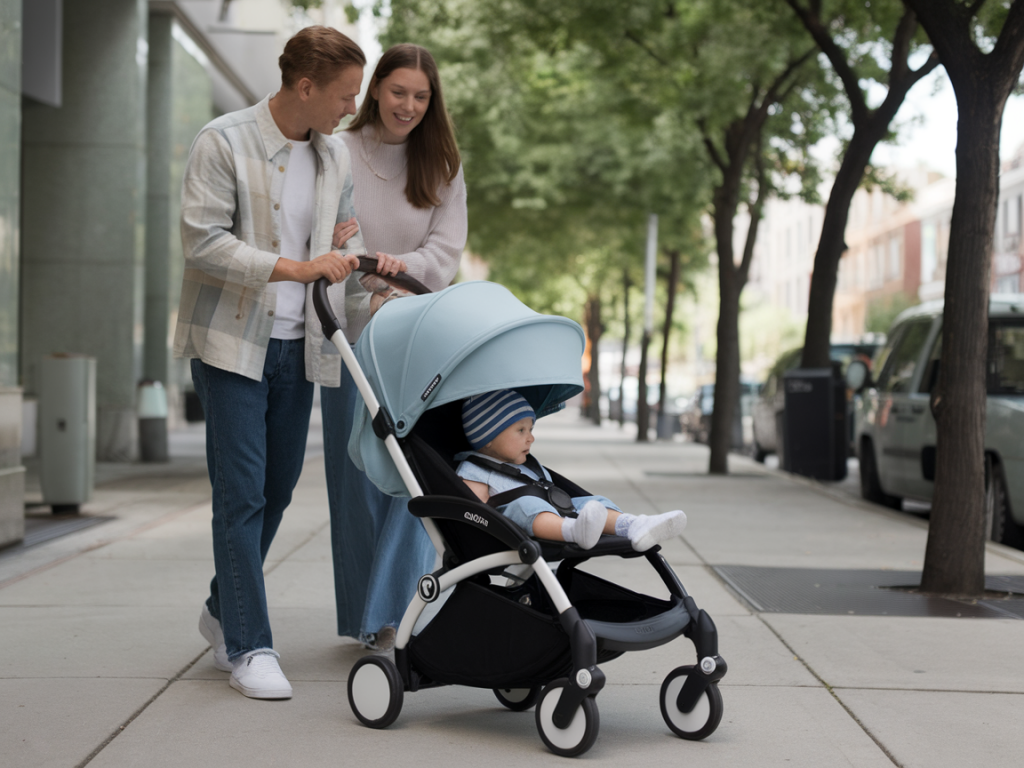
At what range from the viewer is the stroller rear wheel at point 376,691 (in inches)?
147

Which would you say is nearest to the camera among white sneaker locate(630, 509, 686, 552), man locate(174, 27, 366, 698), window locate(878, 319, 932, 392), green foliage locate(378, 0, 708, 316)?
white sneaker locate(630, 509, 686, 552)

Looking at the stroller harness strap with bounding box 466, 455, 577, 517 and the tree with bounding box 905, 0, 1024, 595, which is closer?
the stroller harness strap with bounding box 466, 455, 577, 517

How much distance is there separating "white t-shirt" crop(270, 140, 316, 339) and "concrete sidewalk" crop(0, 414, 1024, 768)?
123 centimetres

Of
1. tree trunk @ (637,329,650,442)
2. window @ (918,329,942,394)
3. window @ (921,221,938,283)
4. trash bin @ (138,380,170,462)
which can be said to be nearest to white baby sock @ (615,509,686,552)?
window @ (918,329,942,394)

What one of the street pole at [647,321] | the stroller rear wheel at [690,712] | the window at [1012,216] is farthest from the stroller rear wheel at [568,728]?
the window at [1012,216]

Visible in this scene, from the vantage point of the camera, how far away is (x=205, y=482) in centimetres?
1229

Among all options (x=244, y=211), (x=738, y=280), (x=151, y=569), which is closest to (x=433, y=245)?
(x=244, y=211)

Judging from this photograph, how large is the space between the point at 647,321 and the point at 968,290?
20.2 meters

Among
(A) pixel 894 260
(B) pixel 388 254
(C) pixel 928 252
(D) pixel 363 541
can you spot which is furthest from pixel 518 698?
(A) pixel 894 260

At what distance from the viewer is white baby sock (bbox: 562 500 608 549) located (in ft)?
11.2

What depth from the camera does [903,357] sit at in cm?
1104

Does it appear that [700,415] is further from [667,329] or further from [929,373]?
[929,373]

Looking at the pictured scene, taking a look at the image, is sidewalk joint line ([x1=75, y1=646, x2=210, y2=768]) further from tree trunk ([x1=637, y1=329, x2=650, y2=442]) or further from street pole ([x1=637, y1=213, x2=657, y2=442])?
tree trunk ([x1=637, y1=329, x2=650, y2=442])

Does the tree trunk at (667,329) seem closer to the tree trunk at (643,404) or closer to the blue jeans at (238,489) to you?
the tree trunk at (643,404)
